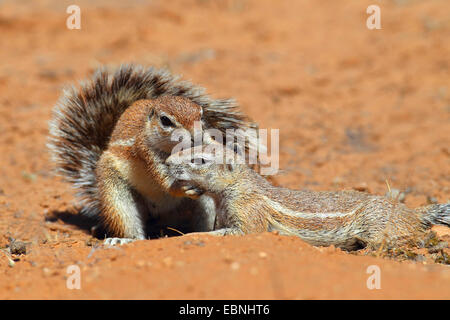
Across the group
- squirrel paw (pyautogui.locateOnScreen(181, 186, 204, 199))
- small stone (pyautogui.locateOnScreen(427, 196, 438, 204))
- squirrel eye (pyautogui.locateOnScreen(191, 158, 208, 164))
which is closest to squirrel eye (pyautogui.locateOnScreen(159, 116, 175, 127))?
squirrel eye (pyautogui.locateOnScreen(191, 158, 208, 164))

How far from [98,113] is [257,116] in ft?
14.4

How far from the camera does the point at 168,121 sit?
5.86 m

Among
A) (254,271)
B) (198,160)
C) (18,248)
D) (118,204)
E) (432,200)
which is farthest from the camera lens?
(432,200)

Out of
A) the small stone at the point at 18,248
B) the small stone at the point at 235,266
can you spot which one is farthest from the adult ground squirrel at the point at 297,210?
the small stone at the point at 18,248

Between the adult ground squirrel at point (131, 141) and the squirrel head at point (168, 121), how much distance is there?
1cm

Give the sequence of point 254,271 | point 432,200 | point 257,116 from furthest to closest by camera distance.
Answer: point 257,116 → point 432,200 → point 254,271

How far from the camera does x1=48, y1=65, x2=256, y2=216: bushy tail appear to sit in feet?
21.5

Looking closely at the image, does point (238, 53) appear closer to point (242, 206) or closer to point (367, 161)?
point (367, 161)

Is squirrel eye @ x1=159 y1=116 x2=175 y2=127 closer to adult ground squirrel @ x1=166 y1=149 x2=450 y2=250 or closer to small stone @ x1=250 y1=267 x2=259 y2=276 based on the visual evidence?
adult ground squirrel @ x1=166 y1=149 x2=450 y2=250

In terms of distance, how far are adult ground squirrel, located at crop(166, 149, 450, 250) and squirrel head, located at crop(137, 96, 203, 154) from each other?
28cm

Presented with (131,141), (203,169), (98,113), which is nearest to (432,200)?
(203,169)

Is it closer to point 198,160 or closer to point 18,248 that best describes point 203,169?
point 198,160
